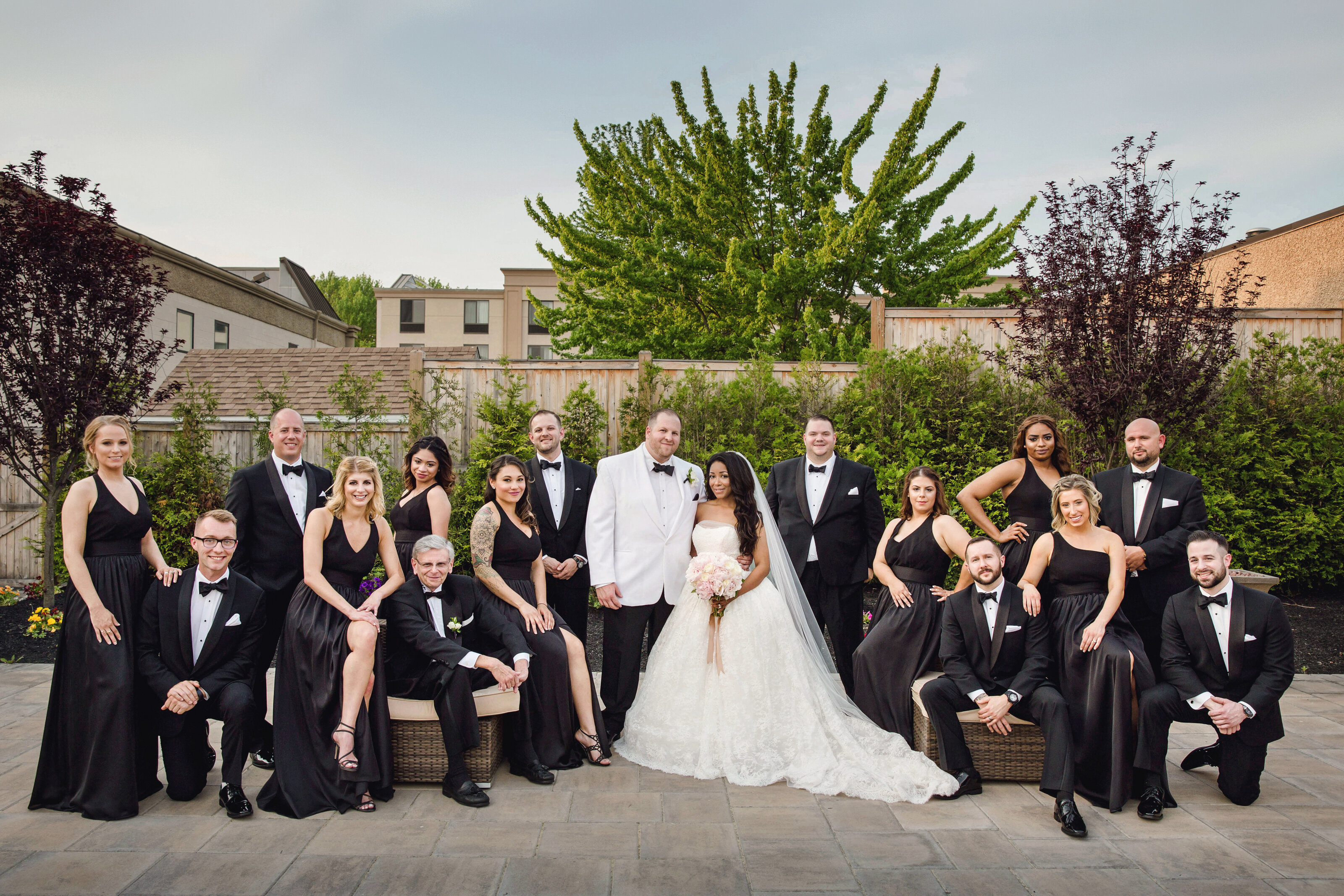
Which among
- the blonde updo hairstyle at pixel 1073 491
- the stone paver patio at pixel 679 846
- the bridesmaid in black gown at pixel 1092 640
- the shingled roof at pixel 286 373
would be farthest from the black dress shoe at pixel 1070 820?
the shingled roof at pixel 286 373

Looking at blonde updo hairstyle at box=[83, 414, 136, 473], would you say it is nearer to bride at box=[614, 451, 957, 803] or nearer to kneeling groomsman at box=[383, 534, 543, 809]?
kneeling groomsman at box=[383, 534, 543, 809]

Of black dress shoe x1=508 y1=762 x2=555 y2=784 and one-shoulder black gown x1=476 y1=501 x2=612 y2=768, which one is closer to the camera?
black dress shoe x1=508 y1=762 x2=555 y2=784

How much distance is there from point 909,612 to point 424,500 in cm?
281

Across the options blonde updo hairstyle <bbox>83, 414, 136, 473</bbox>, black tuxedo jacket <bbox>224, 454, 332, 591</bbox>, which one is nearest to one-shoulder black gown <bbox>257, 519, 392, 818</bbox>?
black tuxedo jacket <bbox>224, 454, 332, 591</bbox>

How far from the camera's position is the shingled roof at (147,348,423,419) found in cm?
1261

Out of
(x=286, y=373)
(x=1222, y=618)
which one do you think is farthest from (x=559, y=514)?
(x=286, y=373)

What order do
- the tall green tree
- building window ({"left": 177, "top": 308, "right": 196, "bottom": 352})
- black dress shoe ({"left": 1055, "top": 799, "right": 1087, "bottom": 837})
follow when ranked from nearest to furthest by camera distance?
black dress shoe ({"left": 1055, "top": 799, "right": 1087, "bottom": 837})
the tall green tree
building window ({"left": 177, "top": 308, "right": 196, "bottom": 352})

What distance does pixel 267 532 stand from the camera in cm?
425

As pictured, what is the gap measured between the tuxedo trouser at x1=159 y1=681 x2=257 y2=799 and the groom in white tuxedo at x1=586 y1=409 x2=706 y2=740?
71.6 inches

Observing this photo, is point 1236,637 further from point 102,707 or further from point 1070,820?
point 102,707

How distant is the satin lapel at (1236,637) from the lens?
3.67m

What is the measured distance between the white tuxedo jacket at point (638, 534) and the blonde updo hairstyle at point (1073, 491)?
76.0 inches

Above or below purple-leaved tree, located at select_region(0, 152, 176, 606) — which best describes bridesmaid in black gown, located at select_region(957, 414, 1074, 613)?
below

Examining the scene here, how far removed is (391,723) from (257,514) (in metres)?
1.37
